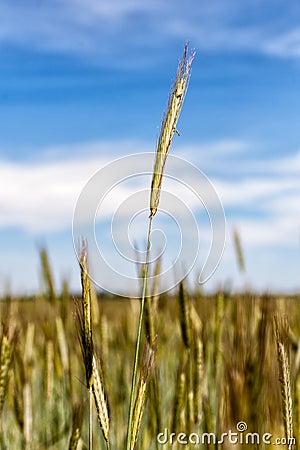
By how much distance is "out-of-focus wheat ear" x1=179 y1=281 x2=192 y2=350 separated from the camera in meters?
1.69

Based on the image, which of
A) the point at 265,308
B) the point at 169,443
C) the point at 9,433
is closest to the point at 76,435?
the point at 265,308

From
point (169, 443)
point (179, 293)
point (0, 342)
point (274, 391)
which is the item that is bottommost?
point (169, 443)

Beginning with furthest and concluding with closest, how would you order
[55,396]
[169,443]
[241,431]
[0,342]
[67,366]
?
[55,396] < [67,366] < [169,443] < [0,342] < [241,431]

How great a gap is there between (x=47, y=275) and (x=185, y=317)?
1.02 metres

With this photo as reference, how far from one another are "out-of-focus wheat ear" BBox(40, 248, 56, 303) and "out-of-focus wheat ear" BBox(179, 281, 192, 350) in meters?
0.96

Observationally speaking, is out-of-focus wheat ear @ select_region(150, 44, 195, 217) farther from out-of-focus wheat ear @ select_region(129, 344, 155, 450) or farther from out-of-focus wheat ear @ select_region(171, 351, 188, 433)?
out-of-focus wheat ear @ select_region(171, 351, 188, 433)

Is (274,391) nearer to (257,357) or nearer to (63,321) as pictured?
(257,357)

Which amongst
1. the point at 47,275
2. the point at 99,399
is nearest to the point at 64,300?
the point at 47,275

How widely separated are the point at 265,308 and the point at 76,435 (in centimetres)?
39

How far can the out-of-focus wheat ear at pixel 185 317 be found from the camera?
1686 millimetres

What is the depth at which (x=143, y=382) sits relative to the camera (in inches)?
39.0

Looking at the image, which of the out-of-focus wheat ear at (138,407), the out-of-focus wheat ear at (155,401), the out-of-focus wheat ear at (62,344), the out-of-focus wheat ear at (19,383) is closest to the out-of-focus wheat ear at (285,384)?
the out-of-focus wheat ear at (138,407)

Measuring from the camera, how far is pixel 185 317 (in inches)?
67.0

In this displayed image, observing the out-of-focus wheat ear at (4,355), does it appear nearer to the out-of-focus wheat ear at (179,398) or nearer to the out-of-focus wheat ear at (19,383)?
the out-of-focus wheat ear at (179,398)
